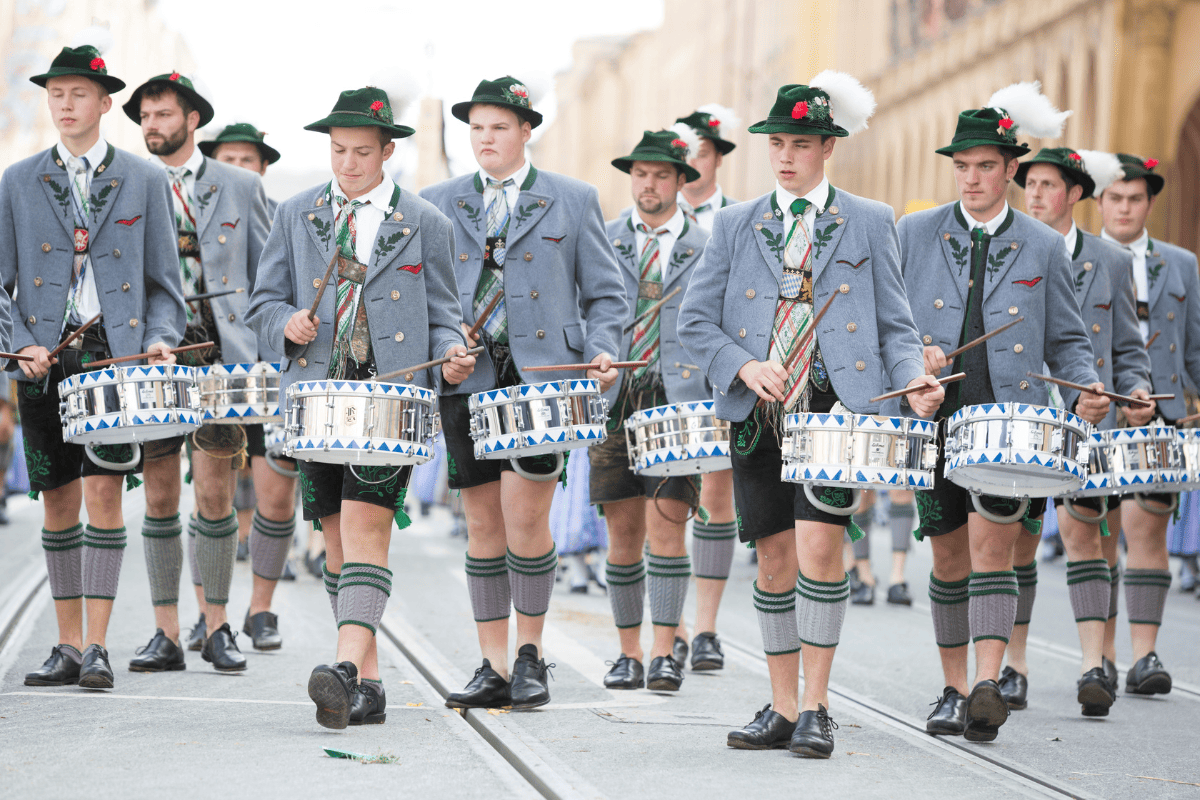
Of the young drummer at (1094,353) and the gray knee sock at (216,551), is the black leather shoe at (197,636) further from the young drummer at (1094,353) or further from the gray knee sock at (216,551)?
the young drummer at (1094,353)

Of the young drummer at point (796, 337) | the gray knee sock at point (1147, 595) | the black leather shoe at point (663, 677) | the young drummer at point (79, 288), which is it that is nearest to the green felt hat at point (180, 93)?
the young drummer at point (79, 288)

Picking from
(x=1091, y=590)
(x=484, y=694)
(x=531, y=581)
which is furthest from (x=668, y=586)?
(x=1091, y=590)

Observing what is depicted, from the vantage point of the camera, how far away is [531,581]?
6.09 metres

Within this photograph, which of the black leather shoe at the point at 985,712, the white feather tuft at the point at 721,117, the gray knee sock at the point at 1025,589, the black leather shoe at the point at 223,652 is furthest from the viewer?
the white feather tuft at the point at 721,117

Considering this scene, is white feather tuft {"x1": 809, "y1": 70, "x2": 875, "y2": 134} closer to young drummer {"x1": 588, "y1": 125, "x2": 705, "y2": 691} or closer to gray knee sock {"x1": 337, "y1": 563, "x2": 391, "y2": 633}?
young drummer {"x1": 588, "y1": 125, "x2": 705, "y2": 691}

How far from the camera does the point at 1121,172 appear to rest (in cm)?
795

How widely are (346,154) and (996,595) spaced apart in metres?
2.93

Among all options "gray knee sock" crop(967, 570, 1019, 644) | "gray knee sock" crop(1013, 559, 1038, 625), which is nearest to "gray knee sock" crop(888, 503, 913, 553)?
"gray knee sock" crop(1013, 559, 1038, 625)

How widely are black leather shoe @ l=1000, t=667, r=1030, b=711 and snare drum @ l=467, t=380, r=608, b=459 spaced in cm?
244

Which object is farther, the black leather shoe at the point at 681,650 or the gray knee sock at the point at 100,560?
the black leather shoe at the point at 681,650

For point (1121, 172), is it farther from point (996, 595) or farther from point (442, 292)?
point (442, 292)

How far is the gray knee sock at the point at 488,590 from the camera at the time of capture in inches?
238

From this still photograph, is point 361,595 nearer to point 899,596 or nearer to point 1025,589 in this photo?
point 1025,589

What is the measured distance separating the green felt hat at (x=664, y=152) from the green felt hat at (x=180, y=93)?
1988mm
